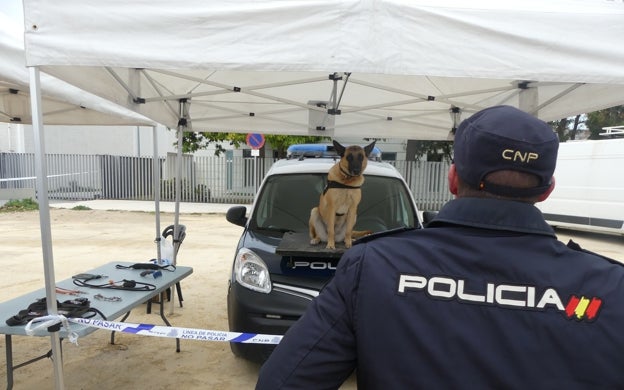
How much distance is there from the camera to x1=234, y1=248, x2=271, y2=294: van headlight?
10.6 feet

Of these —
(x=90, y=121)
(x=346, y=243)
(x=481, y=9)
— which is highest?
(x=481, y=9)

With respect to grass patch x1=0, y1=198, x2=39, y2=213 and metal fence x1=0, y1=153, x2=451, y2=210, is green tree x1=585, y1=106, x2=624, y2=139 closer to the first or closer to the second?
metal fence x1=0, y1=153, x2=451, y2=210

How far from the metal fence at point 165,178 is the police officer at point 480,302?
15.9 metres

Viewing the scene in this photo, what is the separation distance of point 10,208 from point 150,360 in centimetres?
1476

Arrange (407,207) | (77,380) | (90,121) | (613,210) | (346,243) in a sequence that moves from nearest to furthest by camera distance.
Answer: (77,380)
(346,243)
(407,207)
(90,121)
(613,210)

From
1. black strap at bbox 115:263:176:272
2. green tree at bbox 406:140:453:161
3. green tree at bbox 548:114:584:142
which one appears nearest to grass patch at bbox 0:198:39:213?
black strap at bbox 115:263:176:272

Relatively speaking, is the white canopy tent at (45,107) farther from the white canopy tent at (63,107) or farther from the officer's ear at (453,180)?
the officer's ear at (453,180)

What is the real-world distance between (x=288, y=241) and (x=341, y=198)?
2.00 feet

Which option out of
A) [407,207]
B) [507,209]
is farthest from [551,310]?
[407,207]

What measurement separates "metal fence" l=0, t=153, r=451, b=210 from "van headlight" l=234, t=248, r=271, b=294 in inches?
544

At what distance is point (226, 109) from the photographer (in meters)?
5.64

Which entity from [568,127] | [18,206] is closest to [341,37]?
[18,206]

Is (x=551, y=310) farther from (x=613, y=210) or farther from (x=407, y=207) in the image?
(x=613, y=210)

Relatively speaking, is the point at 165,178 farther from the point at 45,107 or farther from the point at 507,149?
the point at 507,149
